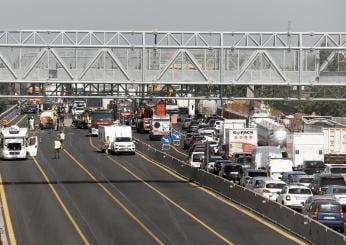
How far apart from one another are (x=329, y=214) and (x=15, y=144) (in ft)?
124

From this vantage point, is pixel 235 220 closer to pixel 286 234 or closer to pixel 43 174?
pixel 286 234

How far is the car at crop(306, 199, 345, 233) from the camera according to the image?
101 ft

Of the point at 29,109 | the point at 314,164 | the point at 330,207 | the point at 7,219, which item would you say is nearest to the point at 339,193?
the point at 330,207

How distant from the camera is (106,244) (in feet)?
90.2

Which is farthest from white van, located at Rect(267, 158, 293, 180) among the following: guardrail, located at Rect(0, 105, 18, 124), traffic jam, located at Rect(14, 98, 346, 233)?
guardrail, located at Rect(0, 105, 18, 124)

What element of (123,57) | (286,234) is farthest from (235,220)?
(123,57)

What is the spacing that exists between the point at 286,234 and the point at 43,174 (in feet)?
82.9

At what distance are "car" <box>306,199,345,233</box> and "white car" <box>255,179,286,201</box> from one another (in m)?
7.65

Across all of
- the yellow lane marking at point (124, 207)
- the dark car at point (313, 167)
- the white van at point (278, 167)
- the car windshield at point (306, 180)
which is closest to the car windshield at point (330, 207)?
the yellow lane marking at point (124, 207)

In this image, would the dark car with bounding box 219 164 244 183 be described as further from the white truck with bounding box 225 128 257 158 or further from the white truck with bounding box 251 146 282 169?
the white truck with bounding box 225 128 257 158

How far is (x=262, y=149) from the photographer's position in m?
54.6

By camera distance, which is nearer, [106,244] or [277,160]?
[106,244]

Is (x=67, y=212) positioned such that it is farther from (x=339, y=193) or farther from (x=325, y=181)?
(x=325, y=181)

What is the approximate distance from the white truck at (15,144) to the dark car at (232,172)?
807 inches
